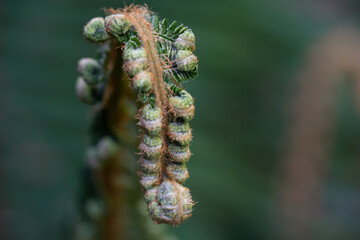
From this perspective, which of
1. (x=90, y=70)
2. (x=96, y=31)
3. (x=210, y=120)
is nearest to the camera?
(x=96, y=31)

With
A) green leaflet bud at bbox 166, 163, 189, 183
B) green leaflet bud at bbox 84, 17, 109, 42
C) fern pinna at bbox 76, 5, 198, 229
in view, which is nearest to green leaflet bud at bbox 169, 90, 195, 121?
fern pinna at bbox 76, 5, 198, 229

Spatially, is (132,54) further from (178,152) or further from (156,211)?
(156,211)

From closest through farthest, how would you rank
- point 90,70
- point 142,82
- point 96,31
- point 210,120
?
1. point 142,82
2. point 96,31
3. point 90,70
4. point 210,120

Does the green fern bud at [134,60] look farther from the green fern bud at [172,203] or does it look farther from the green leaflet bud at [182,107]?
the green fern bud at [172,203]

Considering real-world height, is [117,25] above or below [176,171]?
above

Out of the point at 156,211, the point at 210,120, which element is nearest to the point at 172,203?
the point at 156,211

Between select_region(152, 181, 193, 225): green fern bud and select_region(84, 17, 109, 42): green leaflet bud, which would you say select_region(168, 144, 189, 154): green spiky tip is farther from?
select_region(84, 17, 109, 42): green leaflet bud

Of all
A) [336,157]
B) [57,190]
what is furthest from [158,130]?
[336,157]

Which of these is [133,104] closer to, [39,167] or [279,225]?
[39,167]
